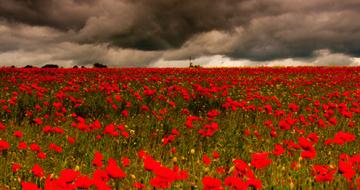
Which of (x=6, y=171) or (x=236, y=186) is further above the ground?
(x=236, y=186)

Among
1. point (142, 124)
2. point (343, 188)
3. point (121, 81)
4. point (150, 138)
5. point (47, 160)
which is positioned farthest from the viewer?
point (121, 81)

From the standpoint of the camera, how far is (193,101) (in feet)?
32.2

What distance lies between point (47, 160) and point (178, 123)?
2902mm

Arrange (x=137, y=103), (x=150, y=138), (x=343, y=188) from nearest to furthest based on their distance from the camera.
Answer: (x=343, y=188)
(x=150, y=138)
(x=137, y=103)

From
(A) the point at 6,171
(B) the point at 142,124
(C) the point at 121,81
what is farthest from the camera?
(C) the point at 121,81

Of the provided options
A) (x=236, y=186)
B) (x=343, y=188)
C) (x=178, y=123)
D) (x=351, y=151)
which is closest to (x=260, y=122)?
(x=178, y=123)

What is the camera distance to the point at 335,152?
18.1 feet

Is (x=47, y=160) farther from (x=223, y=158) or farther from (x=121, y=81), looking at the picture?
(x=121, y=81)

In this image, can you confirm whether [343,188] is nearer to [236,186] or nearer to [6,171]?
[236,186]

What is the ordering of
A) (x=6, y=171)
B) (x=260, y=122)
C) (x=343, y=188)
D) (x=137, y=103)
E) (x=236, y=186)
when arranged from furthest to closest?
1. (x=137, y=103)
2. (x=260, y=122)
3. (x=6, y=171)
4. (x=343, y=188)
5. (x=236, y=186)

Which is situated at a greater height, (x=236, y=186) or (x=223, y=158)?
(x=236, y=186)

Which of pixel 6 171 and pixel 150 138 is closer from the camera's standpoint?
pixel 6 171

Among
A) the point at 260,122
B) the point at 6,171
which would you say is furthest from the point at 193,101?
the point at 6,171

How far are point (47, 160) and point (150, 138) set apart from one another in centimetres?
186
